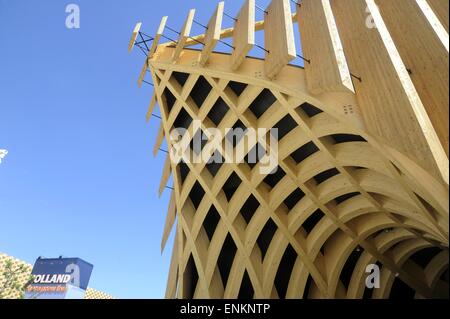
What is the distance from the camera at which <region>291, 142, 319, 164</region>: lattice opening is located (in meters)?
14.7

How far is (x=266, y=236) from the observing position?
763 inches

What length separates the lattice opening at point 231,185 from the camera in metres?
18.6

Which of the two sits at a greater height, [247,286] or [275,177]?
[275,177]

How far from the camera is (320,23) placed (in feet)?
36.7

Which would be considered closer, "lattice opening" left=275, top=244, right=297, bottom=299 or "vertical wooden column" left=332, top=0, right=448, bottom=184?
"vertical wooden column" left=332, top=0, right=448, bottom=184

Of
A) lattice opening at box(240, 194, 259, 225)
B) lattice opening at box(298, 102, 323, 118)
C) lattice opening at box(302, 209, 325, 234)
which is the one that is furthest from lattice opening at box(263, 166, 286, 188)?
lattice opening at box(298, 102, 323, 118)

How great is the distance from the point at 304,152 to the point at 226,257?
957 centimetres

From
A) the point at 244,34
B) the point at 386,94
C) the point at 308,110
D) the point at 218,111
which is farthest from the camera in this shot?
the point at 218,111

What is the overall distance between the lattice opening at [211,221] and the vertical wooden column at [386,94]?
1335cm

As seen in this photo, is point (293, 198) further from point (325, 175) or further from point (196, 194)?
point (196, 194)

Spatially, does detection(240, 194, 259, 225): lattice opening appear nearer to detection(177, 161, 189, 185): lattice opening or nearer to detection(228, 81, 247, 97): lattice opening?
detection(177, 161, 189, 185): lattice opening

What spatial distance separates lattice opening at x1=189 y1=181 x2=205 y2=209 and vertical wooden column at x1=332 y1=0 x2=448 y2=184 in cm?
1301

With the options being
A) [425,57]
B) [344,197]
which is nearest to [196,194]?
[344,197]
